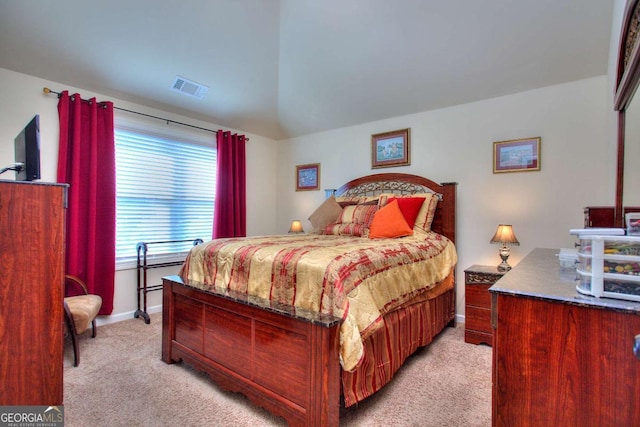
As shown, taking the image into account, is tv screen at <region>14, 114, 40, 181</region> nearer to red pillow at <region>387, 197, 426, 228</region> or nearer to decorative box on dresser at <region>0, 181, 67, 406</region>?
decorative box on dresser at <region>0, 181, 67, 406</region>

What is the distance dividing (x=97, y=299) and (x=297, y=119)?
125 inches

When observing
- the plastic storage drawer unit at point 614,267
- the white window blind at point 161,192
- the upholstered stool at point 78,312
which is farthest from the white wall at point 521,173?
the upholstered stool at point 78,312

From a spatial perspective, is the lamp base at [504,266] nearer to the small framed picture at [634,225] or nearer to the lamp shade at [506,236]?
the lamp shade at [506,236]

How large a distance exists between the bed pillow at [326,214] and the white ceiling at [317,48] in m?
1.23

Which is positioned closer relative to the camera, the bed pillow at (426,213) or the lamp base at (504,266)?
the lamp base at (504,266)

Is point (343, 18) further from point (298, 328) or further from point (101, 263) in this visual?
point (101, 263)

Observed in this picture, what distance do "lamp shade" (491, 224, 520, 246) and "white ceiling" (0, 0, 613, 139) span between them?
1.36m

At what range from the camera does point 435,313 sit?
2.77 meters

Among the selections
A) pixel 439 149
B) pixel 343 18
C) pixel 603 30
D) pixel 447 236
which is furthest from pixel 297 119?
pixel 603 30

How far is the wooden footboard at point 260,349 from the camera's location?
60.2 inches

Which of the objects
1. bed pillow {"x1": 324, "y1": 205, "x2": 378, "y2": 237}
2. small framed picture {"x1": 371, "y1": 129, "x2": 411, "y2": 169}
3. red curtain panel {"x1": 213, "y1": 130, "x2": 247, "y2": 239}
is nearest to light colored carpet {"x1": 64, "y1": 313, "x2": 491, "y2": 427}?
bed pillow {"x1": 324, "y1": 205, "x2": 378, "y2": 237}

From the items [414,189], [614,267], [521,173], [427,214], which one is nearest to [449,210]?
[427,214]

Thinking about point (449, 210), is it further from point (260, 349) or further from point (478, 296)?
point (260, 349)

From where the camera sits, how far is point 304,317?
1.59 m
